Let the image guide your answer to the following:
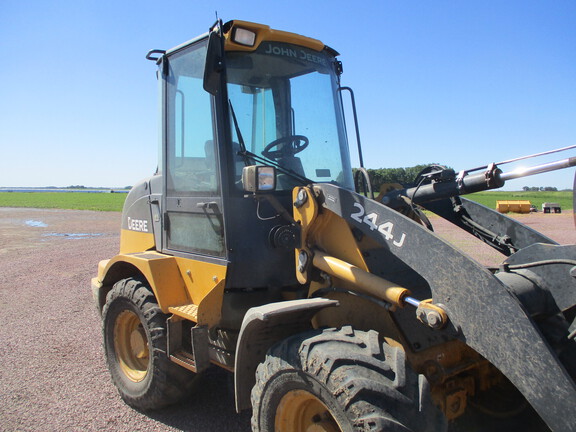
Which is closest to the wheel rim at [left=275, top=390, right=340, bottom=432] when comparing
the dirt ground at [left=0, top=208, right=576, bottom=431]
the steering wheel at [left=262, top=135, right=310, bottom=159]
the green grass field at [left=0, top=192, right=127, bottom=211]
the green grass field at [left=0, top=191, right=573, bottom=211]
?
the dirt ground at [left=0, top=208, right=576, bottom=431]

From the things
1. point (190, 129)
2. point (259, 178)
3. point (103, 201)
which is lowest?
point (259, 178)

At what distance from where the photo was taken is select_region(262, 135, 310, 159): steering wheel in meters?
3.57

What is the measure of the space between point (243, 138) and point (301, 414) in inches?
75.4

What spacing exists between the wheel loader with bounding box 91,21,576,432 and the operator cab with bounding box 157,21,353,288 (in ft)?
0.05

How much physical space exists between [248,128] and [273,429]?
2.06 meters

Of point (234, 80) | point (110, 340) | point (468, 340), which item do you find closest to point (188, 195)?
point (234, 80)

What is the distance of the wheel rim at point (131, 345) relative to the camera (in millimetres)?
4395

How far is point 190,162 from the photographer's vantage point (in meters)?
3.87

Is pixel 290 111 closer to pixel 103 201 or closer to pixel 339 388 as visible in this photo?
pixel 339 388

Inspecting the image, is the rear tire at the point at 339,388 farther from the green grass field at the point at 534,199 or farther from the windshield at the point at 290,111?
the green grass field at the point at 534,199

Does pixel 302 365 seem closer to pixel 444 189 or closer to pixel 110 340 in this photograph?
pixel 444 189

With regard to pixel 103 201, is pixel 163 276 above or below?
below

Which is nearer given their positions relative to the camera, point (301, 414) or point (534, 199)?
point (301, 414)

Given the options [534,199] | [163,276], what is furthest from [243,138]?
[534,199]
